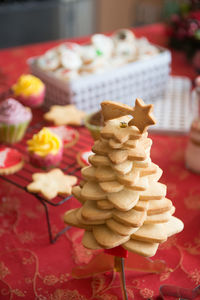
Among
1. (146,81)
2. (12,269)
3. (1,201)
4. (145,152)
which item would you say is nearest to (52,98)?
(146,81)

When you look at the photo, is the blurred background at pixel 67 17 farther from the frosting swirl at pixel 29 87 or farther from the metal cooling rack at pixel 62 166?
the metal cooling rack at pixel 62 166

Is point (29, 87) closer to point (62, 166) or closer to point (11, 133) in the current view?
point (11, 133)

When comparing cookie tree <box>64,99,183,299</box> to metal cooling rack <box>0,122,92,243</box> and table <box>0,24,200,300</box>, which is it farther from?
metal cooling rack <box>0,122,92,243</box>

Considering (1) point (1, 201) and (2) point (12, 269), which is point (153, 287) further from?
(1) point (1, 201)

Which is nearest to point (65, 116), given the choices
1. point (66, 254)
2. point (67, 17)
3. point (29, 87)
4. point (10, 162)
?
point (29, 87)

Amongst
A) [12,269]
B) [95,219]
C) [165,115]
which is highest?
[95,219]

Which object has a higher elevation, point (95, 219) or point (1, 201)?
point (95, 219)

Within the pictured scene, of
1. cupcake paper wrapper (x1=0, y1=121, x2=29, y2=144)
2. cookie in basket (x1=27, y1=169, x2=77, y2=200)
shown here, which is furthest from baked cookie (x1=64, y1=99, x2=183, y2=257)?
cupcake paper wrapper (x1=0, y1=121, x2=29, y2=144)
